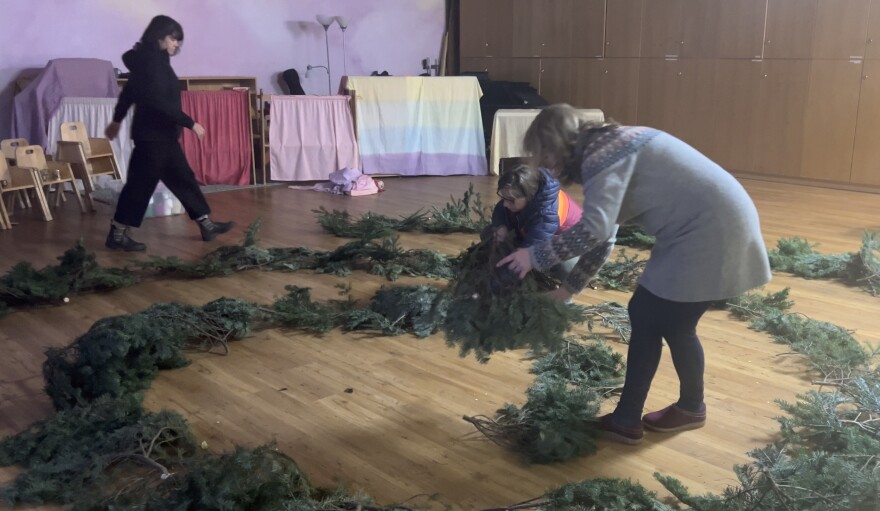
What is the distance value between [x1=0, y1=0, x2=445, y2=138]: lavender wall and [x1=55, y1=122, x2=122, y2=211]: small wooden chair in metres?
1.42

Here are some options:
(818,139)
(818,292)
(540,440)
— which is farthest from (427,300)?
(818,139)

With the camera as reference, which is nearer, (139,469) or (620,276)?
(139,469)

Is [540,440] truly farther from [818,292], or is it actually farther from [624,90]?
[624,90]

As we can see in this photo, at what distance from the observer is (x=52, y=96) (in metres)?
7.61

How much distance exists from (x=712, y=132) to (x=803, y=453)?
23.8 ft

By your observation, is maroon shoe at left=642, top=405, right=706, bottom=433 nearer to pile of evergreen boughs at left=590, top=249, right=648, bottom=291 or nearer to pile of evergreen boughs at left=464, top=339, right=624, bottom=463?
pile of evergreen boughs at left=464, top=339, right=624, bottom=463

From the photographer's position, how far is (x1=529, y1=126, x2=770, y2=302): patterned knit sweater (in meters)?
2.23

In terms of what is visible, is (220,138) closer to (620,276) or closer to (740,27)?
(620,276)

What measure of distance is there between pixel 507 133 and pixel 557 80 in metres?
2.23

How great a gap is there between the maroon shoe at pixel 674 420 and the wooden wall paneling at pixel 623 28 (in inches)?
307

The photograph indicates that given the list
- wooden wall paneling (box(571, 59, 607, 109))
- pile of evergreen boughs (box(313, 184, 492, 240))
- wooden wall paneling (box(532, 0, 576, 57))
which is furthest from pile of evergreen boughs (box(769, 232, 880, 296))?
wooden wall paneling (box(532, 0, 576, 57))

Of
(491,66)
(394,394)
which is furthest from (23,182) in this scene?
(491,66)

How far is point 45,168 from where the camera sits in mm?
6359

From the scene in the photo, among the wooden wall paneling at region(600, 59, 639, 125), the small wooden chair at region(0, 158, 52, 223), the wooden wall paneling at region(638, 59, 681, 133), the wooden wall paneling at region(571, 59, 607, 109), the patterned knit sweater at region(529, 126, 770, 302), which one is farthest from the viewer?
A: the wooden wall paneling at region(571, 59, 607, 109)
